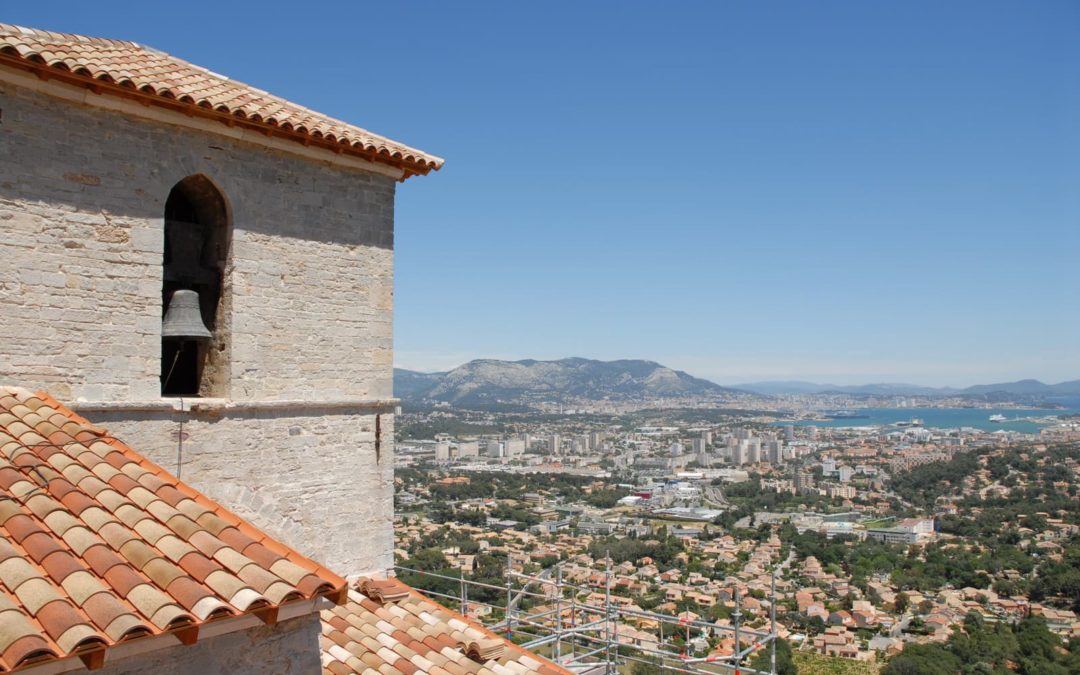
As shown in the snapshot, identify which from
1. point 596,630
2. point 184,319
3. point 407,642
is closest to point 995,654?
point 596,630

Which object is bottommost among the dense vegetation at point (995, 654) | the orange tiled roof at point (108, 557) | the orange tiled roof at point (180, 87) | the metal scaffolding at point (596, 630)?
the dense vegetation at point (995, 654)

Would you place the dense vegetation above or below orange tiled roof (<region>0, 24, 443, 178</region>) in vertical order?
below

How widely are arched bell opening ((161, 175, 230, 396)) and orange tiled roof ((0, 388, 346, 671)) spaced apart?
181 cm

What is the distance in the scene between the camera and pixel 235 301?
662 cm

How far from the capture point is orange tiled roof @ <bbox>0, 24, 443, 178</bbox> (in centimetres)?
562

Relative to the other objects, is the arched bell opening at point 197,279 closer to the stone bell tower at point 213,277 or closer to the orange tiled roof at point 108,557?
the stone bell tower at point 213,277

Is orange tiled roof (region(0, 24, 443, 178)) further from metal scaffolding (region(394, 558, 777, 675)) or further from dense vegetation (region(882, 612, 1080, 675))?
dense vegetation (region(882, 612, 1080, 675))

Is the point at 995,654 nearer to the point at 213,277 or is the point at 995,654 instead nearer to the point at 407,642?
the point at 407,642

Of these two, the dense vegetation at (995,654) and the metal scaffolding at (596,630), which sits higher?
the metal scaffolding at (596,630)

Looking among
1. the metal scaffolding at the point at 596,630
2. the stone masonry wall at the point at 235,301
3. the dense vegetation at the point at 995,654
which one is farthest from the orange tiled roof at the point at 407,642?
the dense vegetation at the point at 995,654

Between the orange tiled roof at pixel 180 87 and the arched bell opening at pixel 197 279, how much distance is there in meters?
0.68

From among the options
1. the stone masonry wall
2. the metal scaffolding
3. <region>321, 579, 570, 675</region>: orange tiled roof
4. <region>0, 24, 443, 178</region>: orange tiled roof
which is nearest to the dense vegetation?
the metal scaffolding

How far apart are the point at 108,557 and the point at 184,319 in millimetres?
3043

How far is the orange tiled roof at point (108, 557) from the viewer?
3223 millimetres
